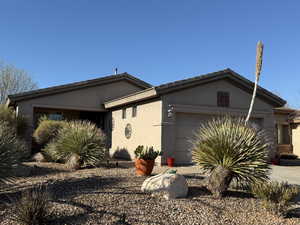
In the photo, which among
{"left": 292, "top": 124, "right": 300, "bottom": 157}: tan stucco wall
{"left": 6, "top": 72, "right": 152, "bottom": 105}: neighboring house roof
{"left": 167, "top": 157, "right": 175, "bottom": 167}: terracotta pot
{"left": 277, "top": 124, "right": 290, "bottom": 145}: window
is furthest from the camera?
{"left": 277, "top": 124, "right": 290, "bottom": 145}: window

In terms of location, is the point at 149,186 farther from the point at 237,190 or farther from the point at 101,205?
the point at 237,190

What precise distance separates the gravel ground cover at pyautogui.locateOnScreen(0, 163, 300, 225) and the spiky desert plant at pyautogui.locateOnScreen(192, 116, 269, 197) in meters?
0.50

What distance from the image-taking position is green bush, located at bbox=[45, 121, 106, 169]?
35.2ft

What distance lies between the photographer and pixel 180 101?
12.8 meters

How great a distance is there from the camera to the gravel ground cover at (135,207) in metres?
5.13

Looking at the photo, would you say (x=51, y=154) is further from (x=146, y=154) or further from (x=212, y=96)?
(x=212, y=96)

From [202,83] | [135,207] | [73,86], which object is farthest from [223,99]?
[135,207]

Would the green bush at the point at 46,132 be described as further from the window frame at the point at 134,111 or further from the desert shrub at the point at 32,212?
the desert shrub at the point at 32,212

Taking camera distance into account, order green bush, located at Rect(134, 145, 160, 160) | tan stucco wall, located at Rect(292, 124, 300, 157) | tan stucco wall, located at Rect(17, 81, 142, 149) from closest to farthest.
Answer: green bush, located at Rect(134, 145, 160, 160) < tan stucco wall, located at Rect(17, 81, 142, 149) < tan stucco wall, located at Rect(292, 124, 300, 157)

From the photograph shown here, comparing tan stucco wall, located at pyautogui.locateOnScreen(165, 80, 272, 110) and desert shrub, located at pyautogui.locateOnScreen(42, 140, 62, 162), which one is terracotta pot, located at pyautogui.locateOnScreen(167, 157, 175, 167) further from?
desert shrub, located at pyautogui.locateOnScreen(42, 140, 62, 162)

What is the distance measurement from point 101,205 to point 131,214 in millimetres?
682

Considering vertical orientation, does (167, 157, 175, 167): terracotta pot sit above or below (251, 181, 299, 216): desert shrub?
above

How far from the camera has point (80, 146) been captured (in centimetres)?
1084

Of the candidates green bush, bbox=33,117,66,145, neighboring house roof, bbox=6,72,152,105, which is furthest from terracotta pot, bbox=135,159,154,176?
neighboring house roof, bbox=6,72,152,105
